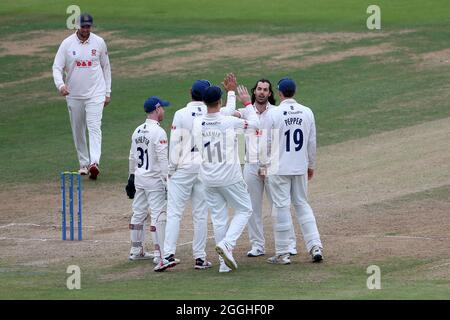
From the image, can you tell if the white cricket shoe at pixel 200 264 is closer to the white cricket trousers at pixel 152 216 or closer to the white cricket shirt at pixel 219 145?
the white cricket trousers at pixel 152 216

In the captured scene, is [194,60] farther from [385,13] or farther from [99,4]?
[99,4]

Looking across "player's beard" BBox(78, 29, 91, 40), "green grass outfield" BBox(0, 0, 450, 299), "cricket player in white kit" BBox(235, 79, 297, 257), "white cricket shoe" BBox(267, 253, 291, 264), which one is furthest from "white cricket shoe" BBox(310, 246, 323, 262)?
"player's beard" BBox(78, 29, 91, 40)

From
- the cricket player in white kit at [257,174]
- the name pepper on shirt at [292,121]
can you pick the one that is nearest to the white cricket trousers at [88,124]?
the cricket player in white kit at [257,174]

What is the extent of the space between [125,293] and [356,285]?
2.59 meters

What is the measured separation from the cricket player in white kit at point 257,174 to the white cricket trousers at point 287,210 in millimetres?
257

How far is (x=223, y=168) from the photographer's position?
A: 48.5ft

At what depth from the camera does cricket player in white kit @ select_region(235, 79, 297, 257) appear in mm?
15539

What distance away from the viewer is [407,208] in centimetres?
1805

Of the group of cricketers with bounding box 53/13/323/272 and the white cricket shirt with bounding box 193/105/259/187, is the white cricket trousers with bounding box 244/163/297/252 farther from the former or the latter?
the white cricket shirt with bounding box 193/105/259/187

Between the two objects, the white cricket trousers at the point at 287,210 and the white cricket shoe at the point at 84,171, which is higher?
the white cricket trousers at the point at 287,210

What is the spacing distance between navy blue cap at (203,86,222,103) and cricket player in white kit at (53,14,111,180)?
6481 millimetres

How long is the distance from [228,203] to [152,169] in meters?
1.14

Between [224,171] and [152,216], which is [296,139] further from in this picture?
[152,216]

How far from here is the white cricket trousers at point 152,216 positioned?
1550cm
